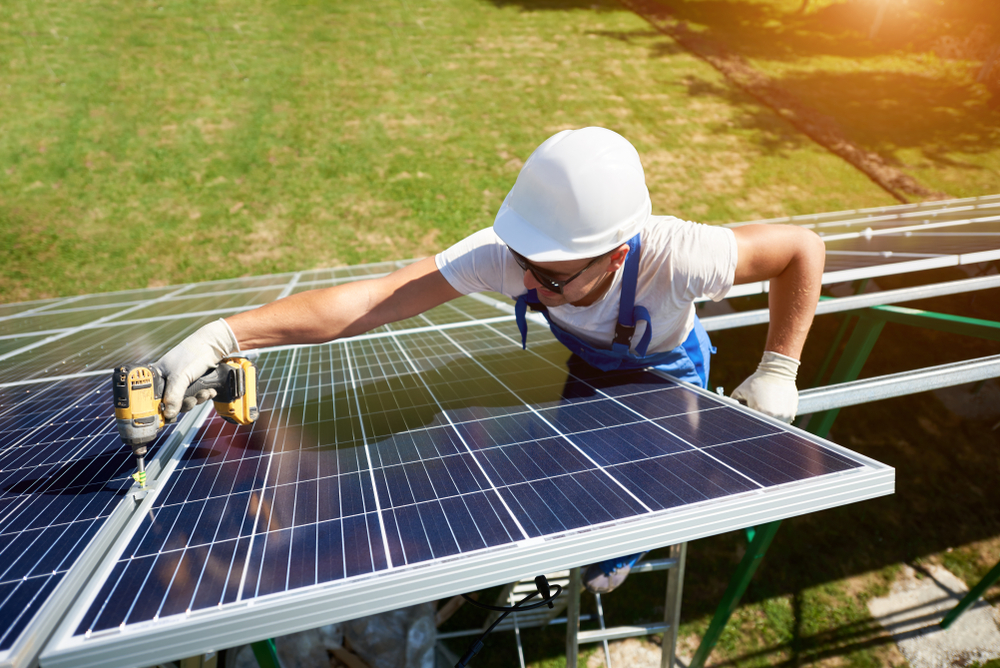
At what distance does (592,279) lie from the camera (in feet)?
8.32

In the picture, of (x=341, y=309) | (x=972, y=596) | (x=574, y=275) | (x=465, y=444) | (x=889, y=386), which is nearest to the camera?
(x=465, y=444)

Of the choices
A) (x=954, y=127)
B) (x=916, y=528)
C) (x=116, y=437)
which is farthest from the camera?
(x=954, y=127)

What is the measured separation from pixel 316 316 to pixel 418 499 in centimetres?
135

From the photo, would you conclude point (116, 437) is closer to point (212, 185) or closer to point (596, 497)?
point (596, 497)

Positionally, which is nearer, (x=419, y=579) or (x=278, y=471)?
(x=419, y=579)

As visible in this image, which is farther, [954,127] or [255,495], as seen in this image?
[954,127]

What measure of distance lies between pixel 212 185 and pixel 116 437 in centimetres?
1396

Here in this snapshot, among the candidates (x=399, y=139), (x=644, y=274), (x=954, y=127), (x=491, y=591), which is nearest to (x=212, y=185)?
(x=399, y=139)

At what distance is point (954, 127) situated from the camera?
701 inches

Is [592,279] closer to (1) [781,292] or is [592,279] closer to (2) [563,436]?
(2) [563,436]

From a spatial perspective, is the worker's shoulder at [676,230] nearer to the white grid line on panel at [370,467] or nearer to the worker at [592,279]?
the worker at [592,279]

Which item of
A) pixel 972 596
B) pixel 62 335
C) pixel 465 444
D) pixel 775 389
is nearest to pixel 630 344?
pixel 775 389

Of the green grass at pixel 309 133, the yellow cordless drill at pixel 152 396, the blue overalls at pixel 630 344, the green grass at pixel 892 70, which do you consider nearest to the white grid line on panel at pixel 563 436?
the blue overalls at pixel 630 344

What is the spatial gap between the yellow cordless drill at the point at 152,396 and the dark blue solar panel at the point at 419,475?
0.17 metres
